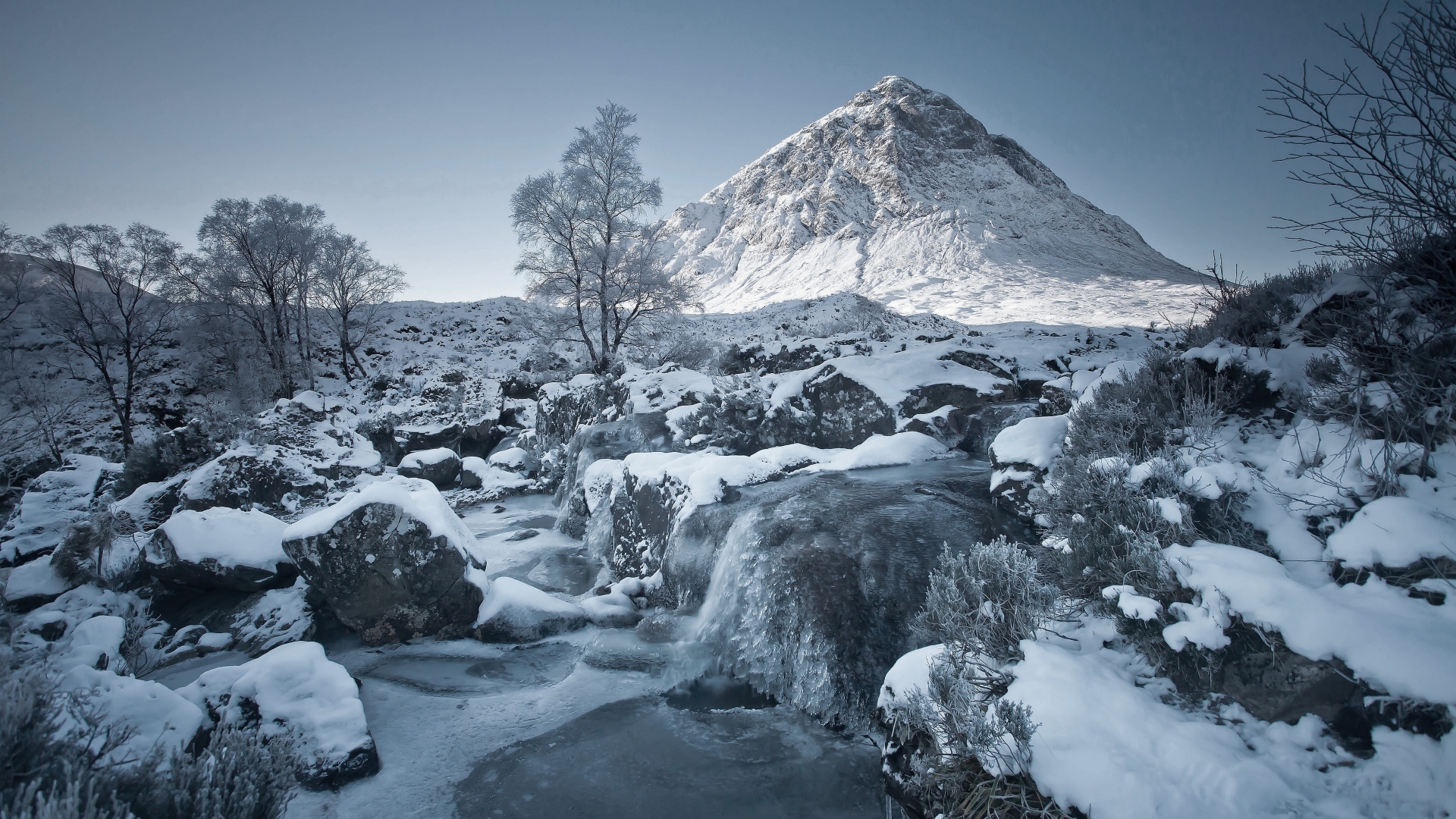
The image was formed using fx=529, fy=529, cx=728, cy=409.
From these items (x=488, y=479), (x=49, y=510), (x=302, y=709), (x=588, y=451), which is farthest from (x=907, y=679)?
(x=488, y=479)

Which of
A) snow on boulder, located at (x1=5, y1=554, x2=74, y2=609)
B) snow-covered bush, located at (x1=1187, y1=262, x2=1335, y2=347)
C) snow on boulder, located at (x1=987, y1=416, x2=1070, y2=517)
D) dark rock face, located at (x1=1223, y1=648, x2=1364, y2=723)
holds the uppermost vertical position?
snow-covered bush, located at (x1=1187, y1=262, x2=1335, y2=347)

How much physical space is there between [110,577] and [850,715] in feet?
25.8

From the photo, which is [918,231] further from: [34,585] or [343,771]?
[34,585]

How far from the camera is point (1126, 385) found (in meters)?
4.98

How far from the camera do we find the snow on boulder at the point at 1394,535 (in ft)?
7.62

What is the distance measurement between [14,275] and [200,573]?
21.0 meters

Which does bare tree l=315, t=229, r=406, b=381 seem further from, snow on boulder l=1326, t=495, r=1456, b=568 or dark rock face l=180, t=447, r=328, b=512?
snow on boulder l=1326, t=495, r=1456, b=568

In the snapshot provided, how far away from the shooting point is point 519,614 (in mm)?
6066

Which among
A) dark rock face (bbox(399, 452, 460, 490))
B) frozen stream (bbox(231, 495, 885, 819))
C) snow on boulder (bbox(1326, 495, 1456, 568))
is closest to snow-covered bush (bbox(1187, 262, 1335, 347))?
snow on boulder (bbox(1326, 495, 1456, 568))

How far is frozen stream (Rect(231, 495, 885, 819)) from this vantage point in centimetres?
361

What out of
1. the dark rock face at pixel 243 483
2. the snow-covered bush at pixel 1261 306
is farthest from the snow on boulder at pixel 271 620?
the snow-covered bush at pixel 1261 306

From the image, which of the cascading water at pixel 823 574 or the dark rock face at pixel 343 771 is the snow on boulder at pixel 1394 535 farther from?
the dark rock face at pixel 343 771

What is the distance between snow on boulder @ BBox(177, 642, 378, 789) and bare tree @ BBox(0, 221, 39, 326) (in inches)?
→ 884

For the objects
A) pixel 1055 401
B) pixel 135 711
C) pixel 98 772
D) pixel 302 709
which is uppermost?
pixel 1055 401
